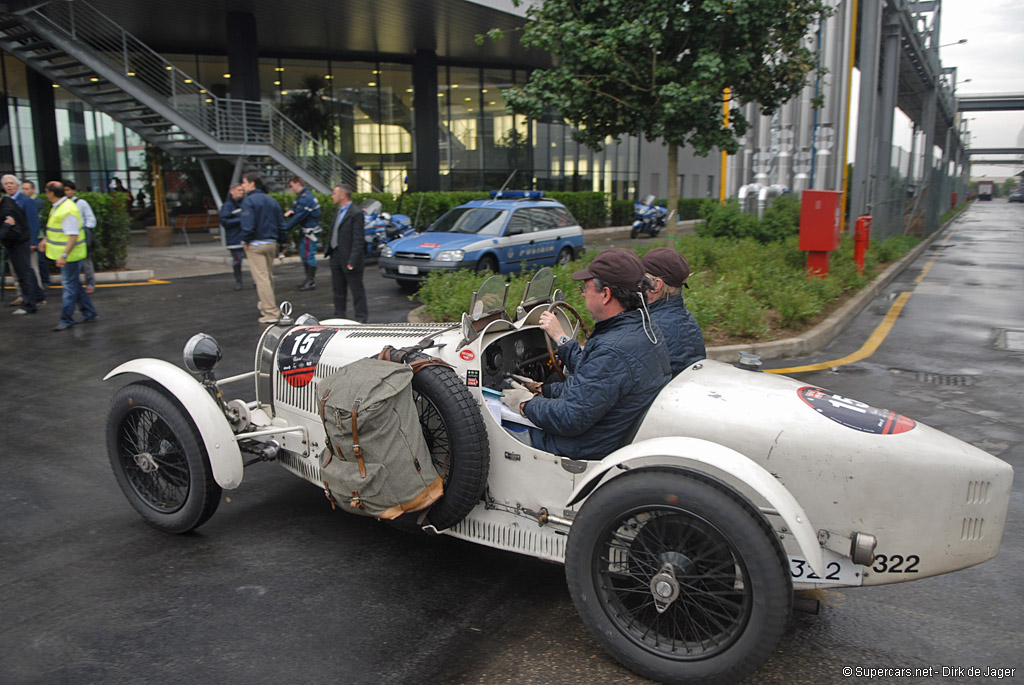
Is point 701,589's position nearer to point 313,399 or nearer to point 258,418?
point 313,399

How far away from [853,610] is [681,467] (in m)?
1.33

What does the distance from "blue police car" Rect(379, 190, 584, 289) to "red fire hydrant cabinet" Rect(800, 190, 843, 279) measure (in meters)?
4.79

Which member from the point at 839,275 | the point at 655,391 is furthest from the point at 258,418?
the point at 839,275

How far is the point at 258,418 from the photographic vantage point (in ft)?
14.8

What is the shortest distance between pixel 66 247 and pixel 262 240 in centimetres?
236

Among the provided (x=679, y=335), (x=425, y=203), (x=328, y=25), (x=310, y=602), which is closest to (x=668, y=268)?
(x=679, y=335)

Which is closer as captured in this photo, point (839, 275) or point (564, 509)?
point (564, 509)

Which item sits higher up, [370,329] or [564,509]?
Answer: [370,329]

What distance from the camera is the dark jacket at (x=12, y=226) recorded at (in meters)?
9.88

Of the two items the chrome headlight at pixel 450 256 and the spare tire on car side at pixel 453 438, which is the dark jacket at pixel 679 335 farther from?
the chrome headlight at pixel 450 256

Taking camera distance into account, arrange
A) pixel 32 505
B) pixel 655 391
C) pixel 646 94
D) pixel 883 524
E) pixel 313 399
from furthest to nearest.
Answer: pixel 646 94 < pixel 32 505 < pixel 313 399 < pixel 655 391 < pixel 883 524

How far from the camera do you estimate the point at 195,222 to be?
79.3 ft

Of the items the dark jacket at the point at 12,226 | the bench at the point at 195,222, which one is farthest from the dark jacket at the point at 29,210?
the bench at the point at 195,222

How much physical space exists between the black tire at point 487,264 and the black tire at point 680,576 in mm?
10436
